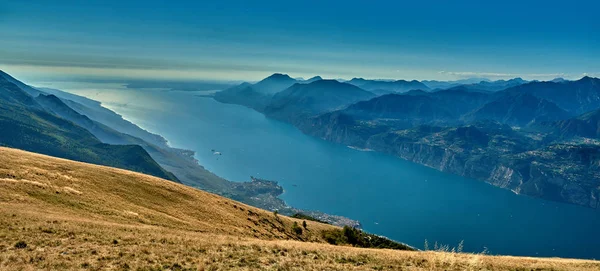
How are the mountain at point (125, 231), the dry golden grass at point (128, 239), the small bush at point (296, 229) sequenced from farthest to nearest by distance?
the small bush at point (296, 229)
the mountain at point (125, 231)
the dry golden grass at point (128, 239)

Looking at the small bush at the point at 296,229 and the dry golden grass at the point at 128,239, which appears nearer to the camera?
the dry golden grass at the point at 128,239

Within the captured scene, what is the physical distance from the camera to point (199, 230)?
3322cm

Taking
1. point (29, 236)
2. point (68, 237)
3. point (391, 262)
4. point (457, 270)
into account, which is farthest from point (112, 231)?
point (457, 270)

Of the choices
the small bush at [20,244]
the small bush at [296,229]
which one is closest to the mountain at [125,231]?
the small bush at [20,244]

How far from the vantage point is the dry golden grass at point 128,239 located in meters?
20.1

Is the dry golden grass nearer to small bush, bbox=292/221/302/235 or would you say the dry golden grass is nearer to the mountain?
the mountain

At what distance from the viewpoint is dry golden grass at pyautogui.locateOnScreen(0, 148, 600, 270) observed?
66.1ft

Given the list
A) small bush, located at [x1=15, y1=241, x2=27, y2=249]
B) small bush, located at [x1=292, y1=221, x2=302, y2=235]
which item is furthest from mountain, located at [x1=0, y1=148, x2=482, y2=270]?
small bush, located at [x1=292, y1=221, x2=302, y2=235]

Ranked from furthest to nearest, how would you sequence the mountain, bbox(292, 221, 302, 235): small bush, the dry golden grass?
bbox(292, 221, 302, 235): small bush → the mountain → the dry golden grass

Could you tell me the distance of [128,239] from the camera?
78.3 feet

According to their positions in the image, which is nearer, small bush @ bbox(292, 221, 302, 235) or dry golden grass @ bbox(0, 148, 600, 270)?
dry golden grass @ bbox(0, 148, 600, 270)

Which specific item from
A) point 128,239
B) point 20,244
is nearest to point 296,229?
point 128,239

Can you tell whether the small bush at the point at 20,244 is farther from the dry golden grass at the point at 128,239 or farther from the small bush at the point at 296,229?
the small bush at the point at 296,229

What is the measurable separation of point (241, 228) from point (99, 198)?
51.1ft
